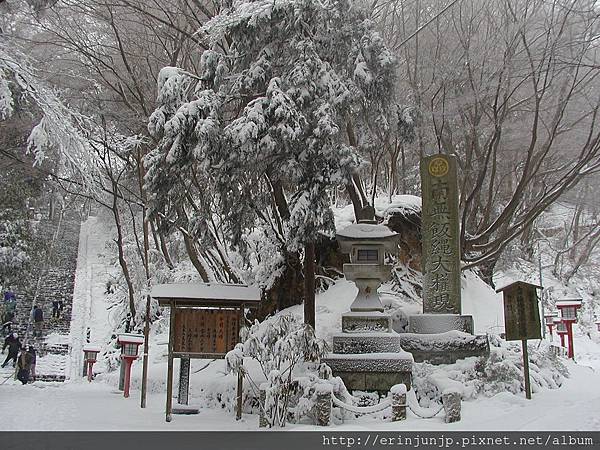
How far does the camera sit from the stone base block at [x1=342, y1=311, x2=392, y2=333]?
377 inches

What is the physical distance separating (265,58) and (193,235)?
342 cm

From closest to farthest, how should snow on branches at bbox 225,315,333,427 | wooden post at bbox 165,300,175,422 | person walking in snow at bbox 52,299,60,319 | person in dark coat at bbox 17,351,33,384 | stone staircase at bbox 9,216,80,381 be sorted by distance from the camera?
1. snow on branches at bbox 225,315,333,427
2. wooden post at bbox 165,300,175,422
3. person in dark coat at bbox 17,351,33,384
4. stone staircase at bbox 9,216,80,381
5. person walking in snow at bbox 52,299,60,319

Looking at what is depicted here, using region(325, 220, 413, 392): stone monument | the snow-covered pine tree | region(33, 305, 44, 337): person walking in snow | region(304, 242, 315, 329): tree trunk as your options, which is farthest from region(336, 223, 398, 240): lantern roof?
region(33, 305, 44, 337): person walking in snow

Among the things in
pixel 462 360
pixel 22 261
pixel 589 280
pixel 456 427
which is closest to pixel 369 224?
pixel 462 360

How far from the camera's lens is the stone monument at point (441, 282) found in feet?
35.2

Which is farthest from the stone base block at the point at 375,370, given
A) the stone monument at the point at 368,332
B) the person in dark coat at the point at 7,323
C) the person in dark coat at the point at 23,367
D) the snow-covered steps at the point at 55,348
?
the person in dark coat at the point at 7,323

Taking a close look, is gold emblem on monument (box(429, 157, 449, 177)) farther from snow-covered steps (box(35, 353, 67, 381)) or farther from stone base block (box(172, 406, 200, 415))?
snow-covered steps (box(35, 353, 67, 381))

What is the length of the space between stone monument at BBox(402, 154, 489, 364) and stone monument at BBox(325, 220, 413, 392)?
136cm

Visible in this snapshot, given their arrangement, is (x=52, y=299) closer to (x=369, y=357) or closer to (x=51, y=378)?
(x=51, y=378)

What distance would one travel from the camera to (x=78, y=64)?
46.7ft

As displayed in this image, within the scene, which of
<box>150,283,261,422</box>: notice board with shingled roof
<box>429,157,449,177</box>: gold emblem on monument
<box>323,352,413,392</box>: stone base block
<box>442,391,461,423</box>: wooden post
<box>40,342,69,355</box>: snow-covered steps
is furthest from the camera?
<box>40,342,69,355</box>: snow-covered steps

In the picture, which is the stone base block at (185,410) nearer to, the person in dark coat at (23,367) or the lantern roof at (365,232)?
the lantern roof at (365,232)

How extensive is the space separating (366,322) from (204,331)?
2771 mm

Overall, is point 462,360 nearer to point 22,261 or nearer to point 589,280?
point 22,261
